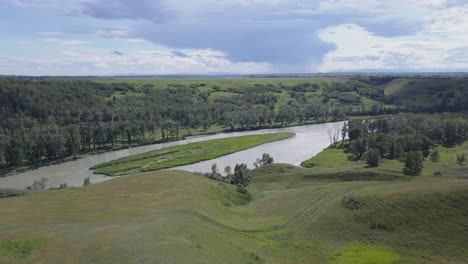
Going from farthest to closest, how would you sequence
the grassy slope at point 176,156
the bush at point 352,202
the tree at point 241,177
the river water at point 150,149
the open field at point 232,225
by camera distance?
the grassy slope at point 176,156
the river water at point 150,149
the tree at point 241,177
the bush at point 352,202
the open field at point 232,225

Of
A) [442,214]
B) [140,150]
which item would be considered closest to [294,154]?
[140,150]

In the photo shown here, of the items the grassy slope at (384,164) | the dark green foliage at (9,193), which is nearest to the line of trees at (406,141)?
the grassy slope at (384,164)

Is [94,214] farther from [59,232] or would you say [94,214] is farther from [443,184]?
[443,184]

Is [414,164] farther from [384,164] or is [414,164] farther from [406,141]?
[406,141]

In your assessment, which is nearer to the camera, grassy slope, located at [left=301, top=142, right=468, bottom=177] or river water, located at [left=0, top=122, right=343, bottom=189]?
grassy slope, located at [left=301, top=142, right=468, bottom=177]

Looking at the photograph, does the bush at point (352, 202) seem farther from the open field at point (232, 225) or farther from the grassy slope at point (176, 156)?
the grassy slope at point (176, 156)

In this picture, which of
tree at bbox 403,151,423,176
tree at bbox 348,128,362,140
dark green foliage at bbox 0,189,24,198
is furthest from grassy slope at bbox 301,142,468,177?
dark green foliage at bbox 0,189,24,198

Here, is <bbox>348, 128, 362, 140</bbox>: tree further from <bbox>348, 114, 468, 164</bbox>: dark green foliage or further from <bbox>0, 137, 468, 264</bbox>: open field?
<bbox>0, 137, 468, 264</bbox>: open field
